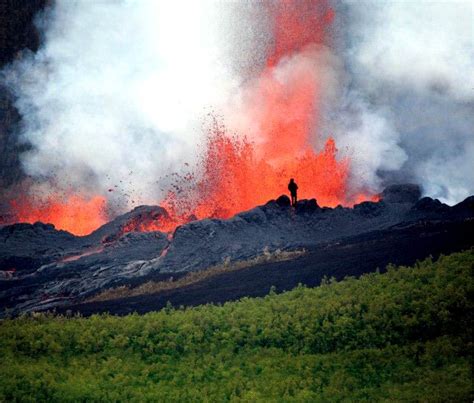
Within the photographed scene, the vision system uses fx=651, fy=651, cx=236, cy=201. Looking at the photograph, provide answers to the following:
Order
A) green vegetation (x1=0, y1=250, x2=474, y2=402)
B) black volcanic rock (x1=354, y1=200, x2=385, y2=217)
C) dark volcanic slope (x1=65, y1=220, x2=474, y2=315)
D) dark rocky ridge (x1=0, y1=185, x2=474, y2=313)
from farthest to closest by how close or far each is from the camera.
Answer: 1. black volcanic rock (x1=354, y1=200, x2=385, y2=217)
2. dark rocky ridge (x1=0, y1=185, x2=474, y2=313)
3. dark volcanic slope (x1=65, y1=220, x2=474, y2=315)
4. green vegetation (x1=0, y1=250, x2=474, y2=402)

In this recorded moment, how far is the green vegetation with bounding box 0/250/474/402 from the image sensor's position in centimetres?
1269

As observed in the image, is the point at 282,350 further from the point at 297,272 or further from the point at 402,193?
the point at 402,193

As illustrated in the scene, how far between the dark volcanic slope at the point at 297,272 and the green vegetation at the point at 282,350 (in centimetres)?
314

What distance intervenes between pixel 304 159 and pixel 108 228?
1265 cm

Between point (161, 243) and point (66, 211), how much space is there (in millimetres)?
12395

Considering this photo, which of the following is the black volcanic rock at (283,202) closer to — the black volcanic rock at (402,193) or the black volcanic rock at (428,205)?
the black volcanic rock at (428,205)

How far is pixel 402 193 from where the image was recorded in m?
41.8

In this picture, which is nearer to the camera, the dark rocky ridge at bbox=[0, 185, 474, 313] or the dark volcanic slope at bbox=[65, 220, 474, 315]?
the dark volcanic slope at bbox=[65, 220, 474, 315]

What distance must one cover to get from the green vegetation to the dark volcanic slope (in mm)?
3143

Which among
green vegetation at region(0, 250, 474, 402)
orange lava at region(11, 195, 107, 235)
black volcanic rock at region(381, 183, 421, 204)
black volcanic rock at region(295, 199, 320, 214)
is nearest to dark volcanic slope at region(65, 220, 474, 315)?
green vegetation at region(0, 250, 474, 402)

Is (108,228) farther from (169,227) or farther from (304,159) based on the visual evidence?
(304,159)

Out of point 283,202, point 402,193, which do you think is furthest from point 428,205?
point 283,202

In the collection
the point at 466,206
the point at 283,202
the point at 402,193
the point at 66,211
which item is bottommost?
the point at 466,206

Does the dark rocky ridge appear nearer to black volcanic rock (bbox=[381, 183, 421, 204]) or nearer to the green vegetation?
black volcanic rock (bbox=[381, 183, 421, 204])
